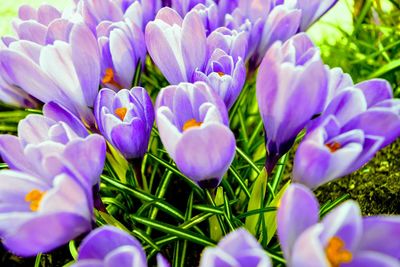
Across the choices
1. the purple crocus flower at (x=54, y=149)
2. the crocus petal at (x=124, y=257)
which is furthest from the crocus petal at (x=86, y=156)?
the crocus petal at (x=124, y=257)

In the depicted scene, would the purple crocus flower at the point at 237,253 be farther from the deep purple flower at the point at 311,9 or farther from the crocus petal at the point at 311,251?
the deep purple flower at the point at 311,9

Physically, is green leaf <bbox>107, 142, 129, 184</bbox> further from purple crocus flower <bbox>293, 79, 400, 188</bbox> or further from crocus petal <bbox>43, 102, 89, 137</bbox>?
purple crocus flower <bbox>293, 79, 400, 188</bbox>

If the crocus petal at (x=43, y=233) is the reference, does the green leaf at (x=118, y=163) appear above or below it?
below

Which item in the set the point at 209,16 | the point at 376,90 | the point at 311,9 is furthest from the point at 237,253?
the point at 311,9

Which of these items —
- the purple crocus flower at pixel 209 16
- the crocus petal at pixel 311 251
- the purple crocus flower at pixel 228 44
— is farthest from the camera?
the purple crocus flower at pixel 209 16

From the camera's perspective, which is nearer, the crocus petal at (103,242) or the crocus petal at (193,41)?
the crocus petal at (103,242)

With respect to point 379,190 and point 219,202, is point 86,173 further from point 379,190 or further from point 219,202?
point 379,190

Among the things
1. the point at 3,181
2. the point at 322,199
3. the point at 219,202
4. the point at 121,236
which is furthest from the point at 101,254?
the point at 322,199

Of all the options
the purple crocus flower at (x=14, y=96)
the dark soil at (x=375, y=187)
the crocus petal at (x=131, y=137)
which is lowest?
the dark soil at (x=375, y=187)
